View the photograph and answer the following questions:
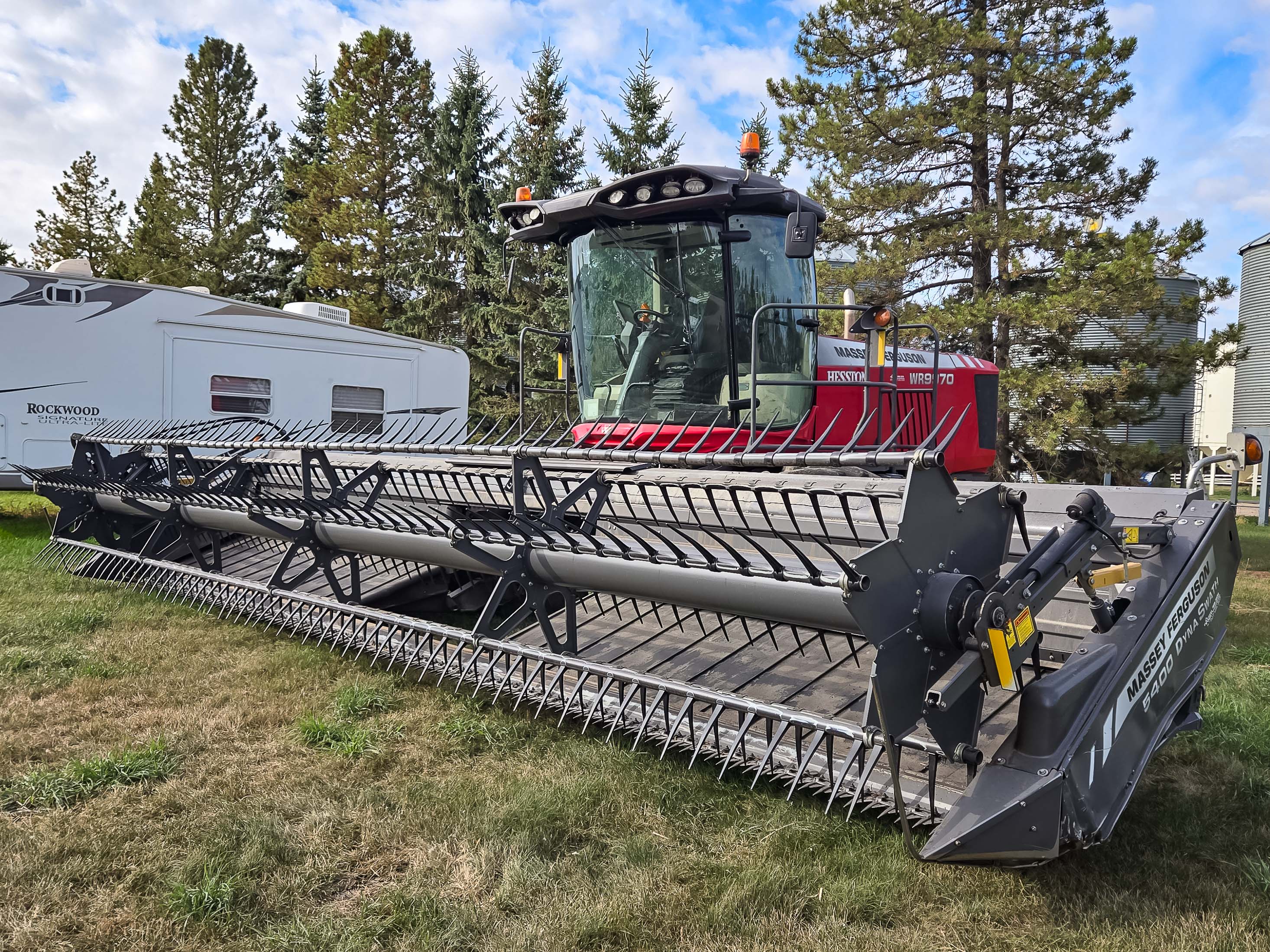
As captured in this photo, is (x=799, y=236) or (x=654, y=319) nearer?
(x=799, y=236)

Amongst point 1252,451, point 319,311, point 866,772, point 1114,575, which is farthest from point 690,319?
point 319,311

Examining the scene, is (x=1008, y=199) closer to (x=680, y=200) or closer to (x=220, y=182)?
(x=680, y=200)

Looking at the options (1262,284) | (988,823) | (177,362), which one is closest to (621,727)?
(988,823)

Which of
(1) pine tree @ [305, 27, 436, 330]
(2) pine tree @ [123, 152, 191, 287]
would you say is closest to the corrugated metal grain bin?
(1) pine tree @ [305, 27, 436, 330]

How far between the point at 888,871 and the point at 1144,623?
3.05ft

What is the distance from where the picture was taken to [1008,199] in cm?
1220

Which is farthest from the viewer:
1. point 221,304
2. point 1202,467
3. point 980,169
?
point 980,169

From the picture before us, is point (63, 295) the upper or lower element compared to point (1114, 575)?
upper

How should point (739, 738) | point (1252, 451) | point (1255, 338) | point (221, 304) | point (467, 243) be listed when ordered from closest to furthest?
1. point (739, 738)
2. point (1252, 451)
3. point (221, 304)
4. point (467, 243)
5. point (1255, 338)

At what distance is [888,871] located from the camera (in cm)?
224

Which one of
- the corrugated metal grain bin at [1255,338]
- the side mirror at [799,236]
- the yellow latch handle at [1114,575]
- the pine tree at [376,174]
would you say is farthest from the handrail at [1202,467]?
the corrugated metal grain bin at [1255,338]

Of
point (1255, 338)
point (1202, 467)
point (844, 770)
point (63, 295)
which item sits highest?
point (1255, 338)

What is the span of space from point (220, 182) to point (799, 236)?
22.9m

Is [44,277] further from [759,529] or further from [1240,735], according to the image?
[1240,735]
